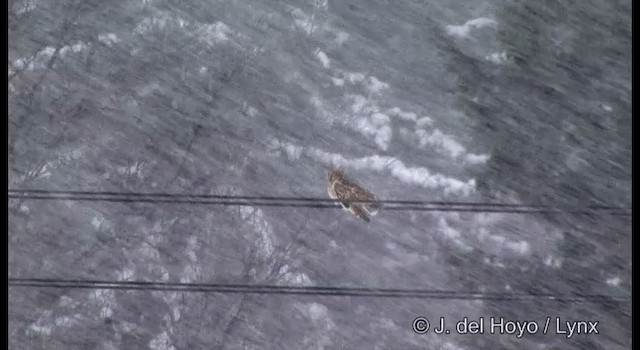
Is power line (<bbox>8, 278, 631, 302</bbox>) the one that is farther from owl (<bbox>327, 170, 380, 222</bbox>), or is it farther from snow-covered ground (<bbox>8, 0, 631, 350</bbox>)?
owl (<bbox>327, 170, 380, 222</bbox>)

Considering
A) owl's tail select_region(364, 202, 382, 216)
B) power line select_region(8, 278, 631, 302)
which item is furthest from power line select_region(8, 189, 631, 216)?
power line select_region(8, 278, 631, 302)

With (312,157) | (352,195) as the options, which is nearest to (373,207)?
(352,195)

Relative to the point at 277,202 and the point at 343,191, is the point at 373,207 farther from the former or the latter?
the point at 277,202

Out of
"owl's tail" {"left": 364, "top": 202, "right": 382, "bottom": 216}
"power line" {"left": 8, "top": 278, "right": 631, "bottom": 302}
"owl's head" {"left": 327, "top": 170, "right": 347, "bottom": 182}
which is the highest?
"owl's head" {"left": 327, "top": 170, "right": 347, "bottom": 182}

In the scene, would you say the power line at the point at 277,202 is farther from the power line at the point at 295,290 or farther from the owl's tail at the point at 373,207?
the power line at the point at 295,290
